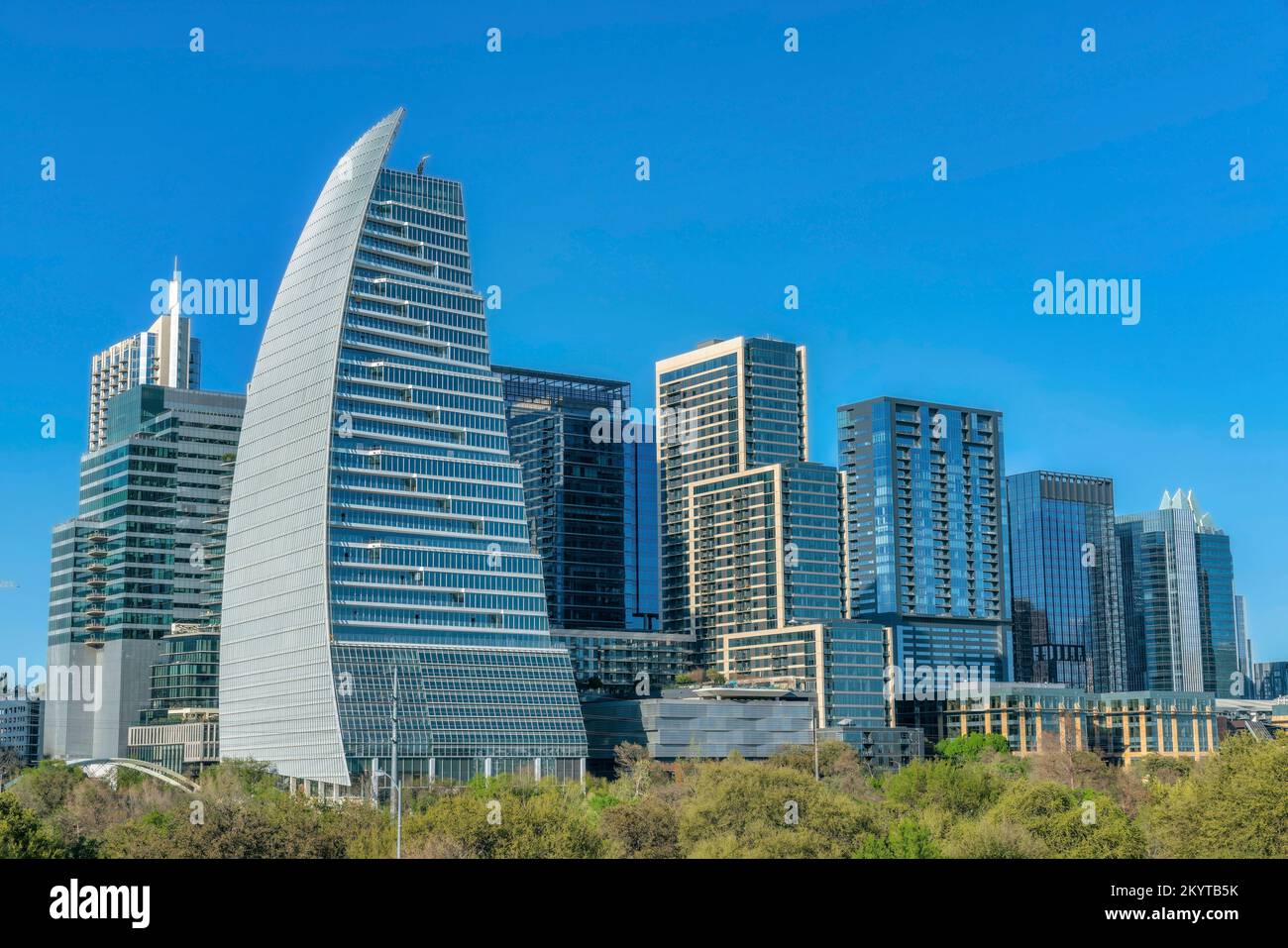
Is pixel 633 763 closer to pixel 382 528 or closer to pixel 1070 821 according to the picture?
pixel 382 528

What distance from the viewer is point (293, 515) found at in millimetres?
170000

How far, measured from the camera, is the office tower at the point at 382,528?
160500 millimetres

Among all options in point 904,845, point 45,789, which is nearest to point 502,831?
point 904,845

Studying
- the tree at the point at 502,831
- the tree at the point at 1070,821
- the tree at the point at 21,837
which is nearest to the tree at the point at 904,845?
the tree at the point at 1070,821

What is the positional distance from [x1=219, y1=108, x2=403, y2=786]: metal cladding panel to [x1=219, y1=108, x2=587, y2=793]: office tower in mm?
312

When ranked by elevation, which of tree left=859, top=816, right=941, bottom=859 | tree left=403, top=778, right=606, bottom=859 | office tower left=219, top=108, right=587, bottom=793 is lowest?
tree left=859, top=816, right=941, bottom=859

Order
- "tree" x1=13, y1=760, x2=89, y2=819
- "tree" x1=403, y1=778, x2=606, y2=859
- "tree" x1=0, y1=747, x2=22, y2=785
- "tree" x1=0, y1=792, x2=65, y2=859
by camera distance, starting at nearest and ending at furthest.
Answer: "tree" x1=0, y1=792, x2=65, y2=859
"tree" x1=403, y1=778, x2=606, y2=859
"tree" x1=13, y1=760, x2=89, y2=819
"tree" x1=0, y1=747, x2=22, y2=785

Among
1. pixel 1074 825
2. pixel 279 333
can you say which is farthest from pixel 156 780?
pixel 1074 825

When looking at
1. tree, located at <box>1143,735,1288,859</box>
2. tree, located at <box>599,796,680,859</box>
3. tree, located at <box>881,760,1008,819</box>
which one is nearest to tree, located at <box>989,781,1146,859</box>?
tree, located at <box>1143,735,1288,859</box>

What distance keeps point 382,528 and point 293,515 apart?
35.2 ft

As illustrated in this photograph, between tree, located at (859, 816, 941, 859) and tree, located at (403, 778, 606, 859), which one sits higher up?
tree, located at (403, 778, 606, 859)

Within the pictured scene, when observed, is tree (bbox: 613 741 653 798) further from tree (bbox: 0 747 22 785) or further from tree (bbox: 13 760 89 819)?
tree (bbox: 0 747 22 785)

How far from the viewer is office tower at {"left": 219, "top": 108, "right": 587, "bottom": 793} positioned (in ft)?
527
